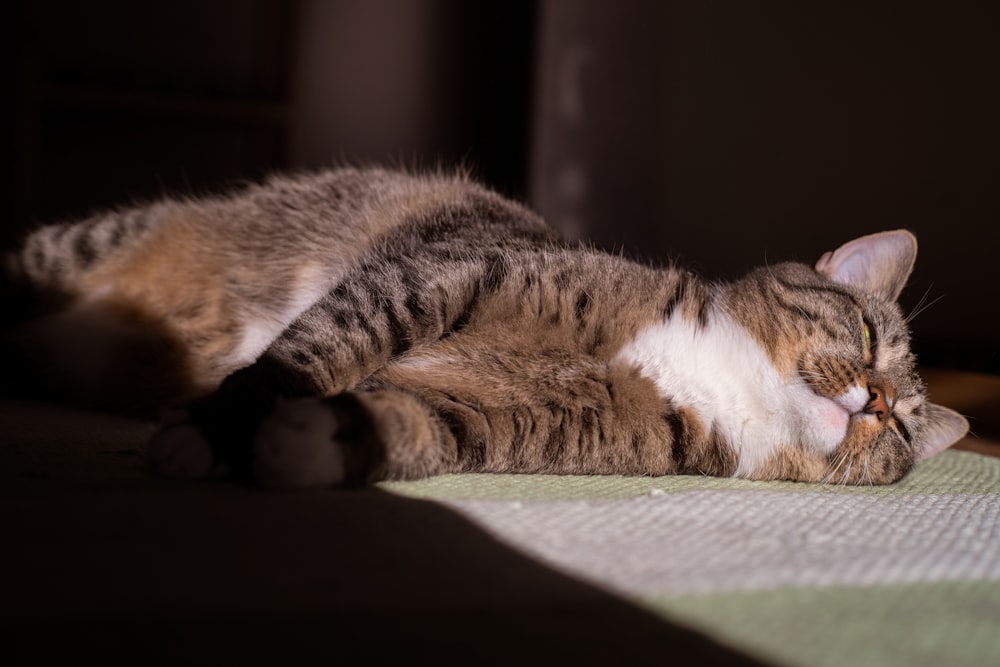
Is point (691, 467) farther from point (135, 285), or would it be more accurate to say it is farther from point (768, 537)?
point (135, 285)

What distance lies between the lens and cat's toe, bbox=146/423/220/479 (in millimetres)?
1104

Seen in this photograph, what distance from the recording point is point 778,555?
96 centimetres

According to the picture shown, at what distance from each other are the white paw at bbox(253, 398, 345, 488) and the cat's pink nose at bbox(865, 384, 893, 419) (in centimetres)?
94

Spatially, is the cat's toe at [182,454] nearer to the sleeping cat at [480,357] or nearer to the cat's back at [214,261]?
the sleeping cat at [480,357]

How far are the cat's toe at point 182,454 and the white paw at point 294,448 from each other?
0.26 feet

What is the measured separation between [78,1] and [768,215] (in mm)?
3001

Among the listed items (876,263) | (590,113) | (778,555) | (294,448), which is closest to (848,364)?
(876,263)

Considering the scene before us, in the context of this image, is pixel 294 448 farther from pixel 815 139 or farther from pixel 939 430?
pixel 815 139

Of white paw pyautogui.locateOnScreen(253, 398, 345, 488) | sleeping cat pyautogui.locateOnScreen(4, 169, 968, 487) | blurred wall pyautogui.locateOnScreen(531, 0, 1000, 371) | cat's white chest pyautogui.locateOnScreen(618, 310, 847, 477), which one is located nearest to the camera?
white paw pyautogui.locateOnScreen(253, 398, 345, 488)

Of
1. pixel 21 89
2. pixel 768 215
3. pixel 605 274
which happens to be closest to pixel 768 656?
pixel 605 274

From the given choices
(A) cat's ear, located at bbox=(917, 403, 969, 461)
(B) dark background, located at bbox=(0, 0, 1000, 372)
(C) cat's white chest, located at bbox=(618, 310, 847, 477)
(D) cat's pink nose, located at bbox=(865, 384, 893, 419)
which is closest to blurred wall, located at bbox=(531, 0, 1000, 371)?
(B) dark background, located at bbox=(0, 0, 1000, 372)

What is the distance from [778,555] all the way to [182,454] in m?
0.74

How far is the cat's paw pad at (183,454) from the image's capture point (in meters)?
1.10

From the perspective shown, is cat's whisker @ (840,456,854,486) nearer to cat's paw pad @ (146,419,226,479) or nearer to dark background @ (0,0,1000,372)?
dark background @ (0,0,1000,372)
